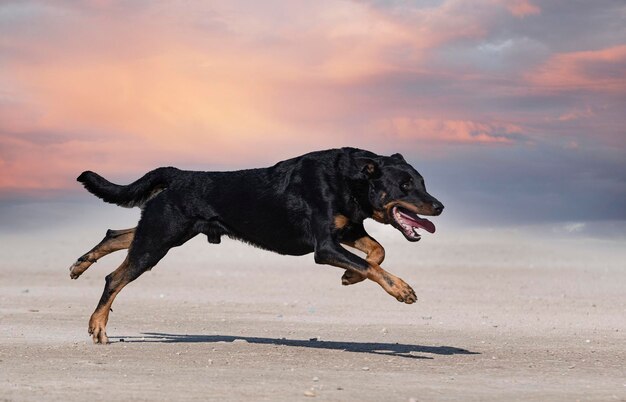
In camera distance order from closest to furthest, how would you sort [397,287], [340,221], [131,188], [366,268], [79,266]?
[397,287] < [366,268] < [340,221] < [79,266] < [131,188]

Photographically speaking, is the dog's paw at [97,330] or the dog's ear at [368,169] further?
the dog's paw at [97,330]

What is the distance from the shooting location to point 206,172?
13641 mm

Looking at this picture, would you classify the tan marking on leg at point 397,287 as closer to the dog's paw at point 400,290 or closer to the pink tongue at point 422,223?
the dog's paw at point 400,290

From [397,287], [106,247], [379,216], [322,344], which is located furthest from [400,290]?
[106,247]

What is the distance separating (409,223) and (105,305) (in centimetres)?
355

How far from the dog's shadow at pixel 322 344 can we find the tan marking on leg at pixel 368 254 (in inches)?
41.7

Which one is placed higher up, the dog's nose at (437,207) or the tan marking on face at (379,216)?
the dog's nose at (437,207)

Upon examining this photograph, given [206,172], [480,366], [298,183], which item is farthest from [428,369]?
[206,172]

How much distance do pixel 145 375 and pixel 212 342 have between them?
3207mm

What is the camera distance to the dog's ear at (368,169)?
12523 mm

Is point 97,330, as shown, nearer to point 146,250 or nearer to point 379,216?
point 146,250

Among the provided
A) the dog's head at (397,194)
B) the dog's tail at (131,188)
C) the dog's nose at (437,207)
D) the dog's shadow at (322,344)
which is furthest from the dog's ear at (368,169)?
the dog's tail at (131,188)

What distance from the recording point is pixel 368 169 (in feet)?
41.1

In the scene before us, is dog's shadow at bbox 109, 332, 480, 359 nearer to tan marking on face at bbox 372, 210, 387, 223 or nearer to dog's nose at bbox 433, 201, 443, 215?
tan marking on face at bbox 372, 210, 387, 223
